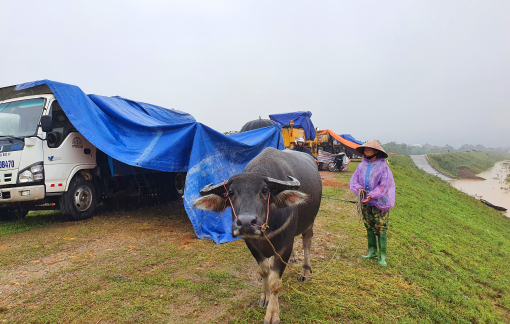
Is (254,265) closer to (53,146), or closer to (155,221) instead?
(155,221)

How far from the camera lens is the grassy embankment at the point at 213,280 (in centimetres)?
318

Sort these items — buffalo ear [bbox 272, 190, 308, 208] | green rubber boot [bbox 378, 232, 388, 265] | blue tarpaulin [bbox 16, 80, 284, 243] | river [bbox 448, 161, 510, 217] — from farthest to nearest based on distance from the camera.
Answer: river [bbox 448, 161, 510, 217] < blue tarpaulin [bbox 16, 80, 284, 243] < green rubber boot [bbox 378, 232, 388, 265] < buffalo ear [bbox 272, 190, 308, 208]

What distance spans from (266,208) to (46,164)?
18.0 feet

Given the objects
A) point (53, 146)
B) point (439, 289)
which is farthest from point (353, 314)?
point (53, 146)

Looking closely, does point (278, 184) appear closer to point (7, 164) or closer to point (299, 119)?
point (7, 164)

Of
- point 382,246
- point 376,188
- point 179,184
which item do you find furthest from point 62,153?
point 382,246

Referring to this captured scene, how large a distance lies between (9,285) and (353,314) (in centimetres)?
413

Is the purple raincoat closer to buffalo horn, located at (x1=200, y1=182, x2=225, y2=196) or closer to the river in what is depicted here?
buffalo horn, located at (x1=200, y1=182, x2=225, y2=196)

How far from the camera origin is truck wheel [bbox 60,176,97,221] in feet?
21.0

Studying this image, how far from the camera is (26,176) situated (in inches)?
229

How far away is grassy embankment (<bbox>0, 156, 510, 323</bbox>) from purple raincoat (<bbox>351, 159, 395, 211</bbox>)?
3.31 feet

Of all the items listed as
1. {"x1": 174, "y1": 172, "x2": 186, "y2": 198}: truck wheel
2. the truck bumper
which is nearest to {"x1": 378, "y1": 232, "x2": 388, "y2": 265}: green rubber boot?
the truck bumper

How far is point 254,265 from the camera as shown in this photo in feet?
14.9

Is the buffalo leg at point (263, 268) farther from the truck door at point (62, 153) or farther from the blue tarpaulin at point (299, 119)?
the blue tarpaulin at point (299, 119)
